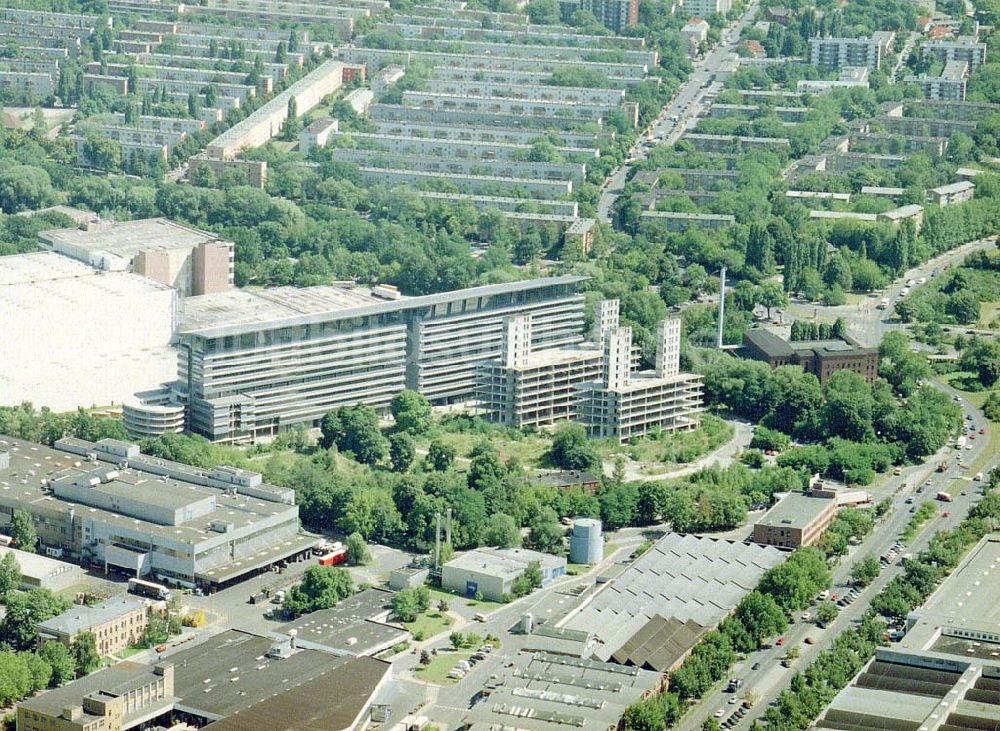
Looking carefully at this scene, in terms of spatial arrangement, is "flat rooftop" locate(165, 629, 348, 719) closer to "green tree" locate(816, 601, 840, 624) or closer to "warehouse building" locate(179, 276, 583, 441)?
"green tree" locate(816, 601, 840, 624)

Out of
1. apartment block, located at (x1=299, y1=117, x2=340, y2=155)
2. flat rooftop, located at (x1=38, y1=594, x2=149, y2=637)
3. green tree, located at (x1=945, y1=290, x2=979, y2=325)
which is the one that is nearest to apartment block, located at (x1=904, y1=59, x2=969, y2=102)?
apartment block, located at (x1=299, y1=117, x2=340, y2=155)

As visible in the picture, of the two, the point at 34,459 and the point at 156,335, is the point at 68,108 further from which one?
the point at 34,459

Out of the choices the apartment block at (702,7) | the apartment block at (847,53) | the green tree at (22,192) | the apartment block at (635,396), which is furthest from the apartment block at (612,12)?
the apartment block at (635,396)

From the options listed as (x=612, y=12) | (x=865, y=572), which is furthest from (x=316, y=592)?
(x=612, y=12)

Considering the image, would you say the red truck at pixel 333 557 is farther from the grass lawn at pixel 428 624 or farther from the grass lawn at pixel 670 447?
→ the grass lawn at pixel 670 447

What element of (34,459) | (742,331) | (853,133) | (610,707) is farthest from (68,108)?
(610,707)
